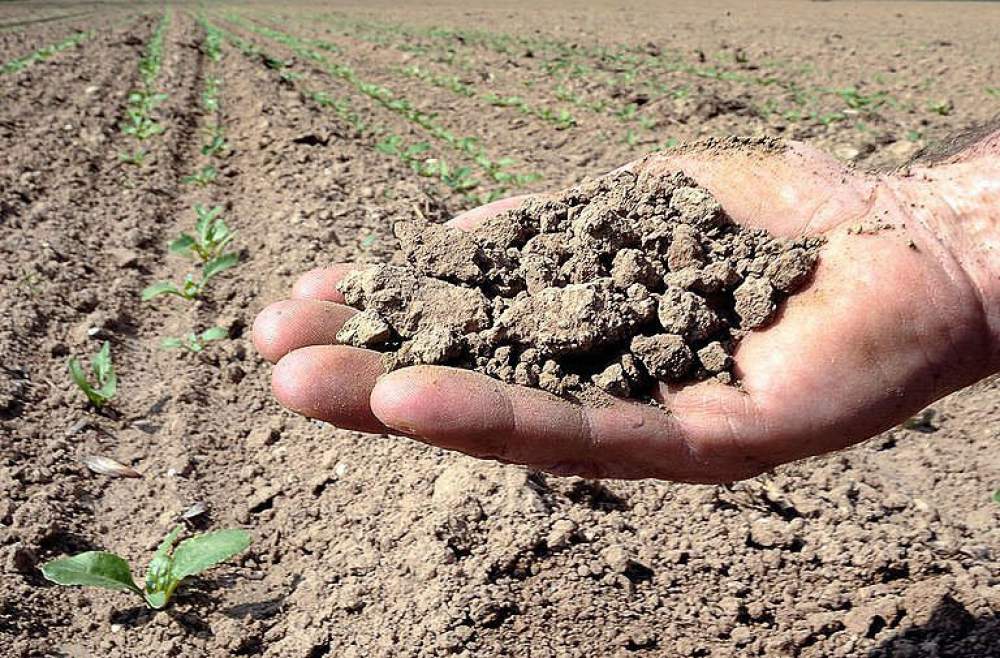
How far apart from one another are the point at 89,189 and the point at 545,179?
238 centimetres

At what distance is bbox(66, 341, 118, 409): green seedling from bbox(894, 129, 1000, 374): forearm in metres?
2.38

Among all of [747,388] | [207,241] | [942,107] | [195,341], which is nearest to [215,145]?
[207,241]

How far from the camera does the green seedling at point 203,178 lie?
16.0ft

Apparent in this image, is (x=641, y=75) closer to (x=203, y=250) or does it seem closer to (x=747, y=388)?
(x=203, y=250)

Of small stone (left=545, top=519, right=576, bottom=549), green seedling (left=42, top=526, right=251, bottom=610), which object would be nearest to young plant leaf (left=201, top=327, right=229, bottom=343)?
green seedling (left=42, top=526, right=251, bottom=610)

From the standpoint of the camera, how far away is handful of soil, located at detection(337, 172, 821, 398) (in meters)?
1.84

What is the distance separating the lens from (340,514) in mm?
2502

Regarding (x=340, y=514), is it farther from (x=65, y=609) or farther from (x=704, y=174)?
Result: (x=704, y=174)

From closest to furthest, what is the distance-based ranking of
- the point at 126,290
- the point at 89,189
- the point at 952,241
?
1. the point at 952,241
2. the point at 126,290
3. the point at 89,189

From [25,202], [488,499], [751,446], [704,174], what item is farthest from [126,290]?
[751,446]

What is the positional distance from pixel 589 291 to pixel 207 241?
2538 mm

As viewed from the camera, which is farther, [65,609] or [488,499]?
[488,499]

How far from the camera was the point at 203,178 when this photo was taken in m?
4.91

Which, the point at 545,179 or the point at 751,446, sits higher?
the point at 751,446
